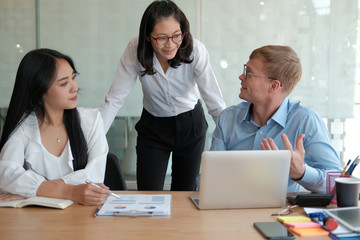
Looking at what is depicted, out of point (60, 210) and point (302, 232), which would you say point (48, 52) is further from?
point (302, 232)

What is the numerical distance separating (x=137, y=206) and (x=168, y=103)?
1234 mm

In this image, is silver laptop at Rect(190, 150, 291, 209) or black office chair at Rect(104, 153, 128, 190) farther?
black office chair at Rect(104, 153, 128, 190)

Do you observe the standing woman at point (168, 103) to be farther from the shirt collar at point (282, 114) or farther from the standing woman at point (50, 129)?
the shirt collar at point (282, 114)

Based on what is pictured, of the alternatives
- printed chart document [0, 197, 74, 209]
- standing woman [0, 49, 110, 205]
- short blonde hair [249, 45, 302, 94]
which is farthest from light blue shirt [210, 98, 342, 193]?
printed chart document [0, 197, 74, 209]

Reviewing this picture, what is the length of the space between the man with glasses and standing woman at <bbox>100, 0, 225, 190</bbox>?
55cm

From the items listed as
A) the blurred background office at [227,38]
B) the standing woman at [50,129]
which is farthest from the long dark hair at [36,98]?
the blurred background office at [227,38]

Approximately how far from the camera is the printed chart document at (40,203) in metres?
1.63

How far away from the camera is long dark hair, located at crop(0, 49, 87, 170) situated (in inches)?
80.4

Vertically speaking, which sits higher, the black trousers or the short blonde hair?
the short blonde hair

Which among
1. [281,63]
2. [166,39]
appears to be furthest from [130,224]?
[166,39]

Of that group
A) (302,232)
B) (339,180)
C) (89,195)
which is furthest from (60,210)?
(339,180)

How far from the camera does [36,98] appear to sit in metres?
2.11

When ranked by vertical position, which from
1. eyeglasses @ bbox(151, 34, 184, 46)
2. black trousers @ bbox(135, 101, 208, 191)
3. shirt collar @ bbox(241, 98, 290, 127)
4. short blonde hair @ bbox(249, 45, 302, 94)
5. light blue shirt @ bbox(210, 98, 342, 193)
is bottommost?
black trousers @ bbox(135, 101, 208, 191)

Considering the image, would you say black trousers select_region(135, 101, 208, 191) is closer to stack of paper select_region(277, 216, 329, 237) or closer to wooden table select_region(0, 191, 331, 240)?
wooden table select_region(0, 191, 331, 240)
